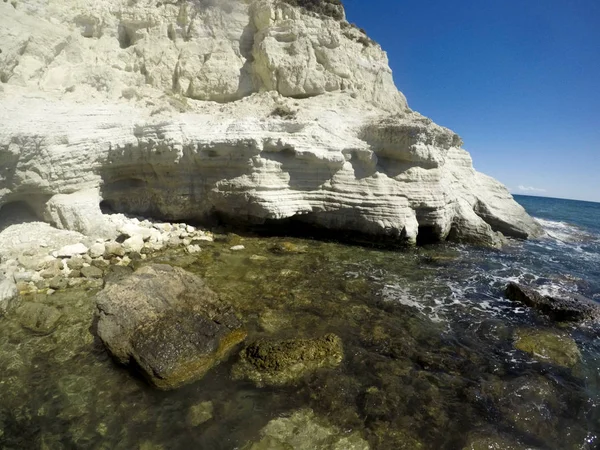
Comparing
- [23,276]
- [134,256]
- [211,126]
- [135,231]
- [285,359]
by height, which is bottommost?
[285,359]

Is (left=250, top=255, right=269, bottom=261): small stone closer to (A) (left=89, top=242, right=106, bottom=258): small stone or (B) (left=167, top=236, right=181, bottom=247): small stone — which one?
(B) (left=167, top=236, right=181, bottom=247): small stone

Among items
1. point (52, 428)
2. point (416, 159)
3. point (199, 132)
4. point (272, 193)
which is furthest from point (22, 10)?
point (416, 159)

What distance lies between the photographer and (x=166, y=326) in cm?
512

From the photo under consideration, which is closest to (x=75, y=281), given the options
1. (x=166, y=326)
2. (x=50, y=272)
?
(x=50, y=272)

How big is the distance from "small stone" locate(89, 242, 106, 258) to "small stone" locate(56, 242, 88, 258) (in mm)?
218

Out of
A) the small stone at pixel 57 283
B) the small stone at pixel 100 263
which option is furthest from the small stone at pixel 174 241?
the small stone at pixel 57 283

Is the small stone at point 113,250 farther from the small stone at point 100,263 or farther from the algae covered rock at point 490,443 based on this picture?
the algae covered rock at point 490,443


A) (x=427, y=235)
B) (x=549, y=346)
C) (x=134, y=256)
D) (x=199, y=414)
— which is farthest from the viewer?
(x=427, y=235)

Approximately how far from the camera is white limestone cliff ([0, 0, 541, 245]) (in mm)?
9461

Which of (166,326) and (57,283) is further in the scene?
(57,283)

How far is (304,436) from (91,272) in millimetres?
6615

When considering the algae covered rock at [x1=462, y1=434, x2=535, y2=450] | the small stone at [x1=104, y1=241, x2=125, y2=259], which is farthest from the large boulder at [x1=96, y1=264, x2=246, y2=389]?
the algae covered rock at [x1=462, y1=434, x2=535, y2=450]

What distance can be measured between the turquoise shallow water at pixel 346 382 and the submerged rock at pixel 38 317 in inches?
5.8

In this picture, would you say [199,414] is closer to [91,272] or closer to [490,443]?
[490,443]
